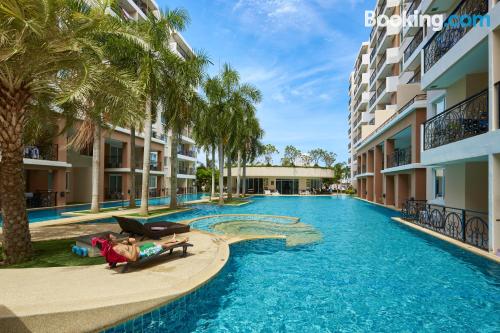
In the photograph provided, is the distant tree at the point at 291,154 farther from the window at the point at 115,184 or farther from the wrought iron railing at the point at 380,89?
the window at the point at 115,184

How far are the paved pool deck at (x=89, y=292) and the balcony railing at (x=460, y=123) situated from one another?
10.2 metres

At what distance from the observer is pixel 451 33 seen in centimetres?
1274

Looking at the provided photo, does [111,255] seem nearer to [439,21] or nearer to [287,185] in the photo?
[439,21]

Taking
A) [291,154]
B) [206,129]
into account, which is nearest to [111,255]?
[206,129]

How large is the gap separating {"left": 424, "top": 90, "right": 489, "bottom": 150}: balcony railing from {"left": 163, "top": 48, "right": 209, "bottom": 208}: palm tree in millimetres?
14565

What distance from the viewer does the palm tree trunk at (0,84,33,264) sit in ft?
26.9

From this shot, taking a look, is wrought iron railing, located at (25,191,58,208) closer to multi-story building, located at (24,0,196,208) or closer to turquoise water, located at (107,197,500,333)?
multi-story building, located at (24,0,196,208)

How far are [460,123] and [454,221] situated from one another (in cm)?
473

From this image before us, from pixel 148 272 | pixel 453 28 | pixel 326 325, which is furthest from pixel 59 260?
pixel 453 28

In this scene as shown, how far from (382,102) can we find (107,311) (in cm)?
4015

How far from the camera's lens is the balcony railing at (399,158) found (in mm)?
23644

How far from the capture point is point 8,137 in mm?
8234

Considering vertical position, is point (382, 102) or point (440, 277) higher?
point (382, 102)

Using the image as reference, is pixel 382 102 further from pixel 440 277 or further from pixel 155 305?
pixel 155 305
